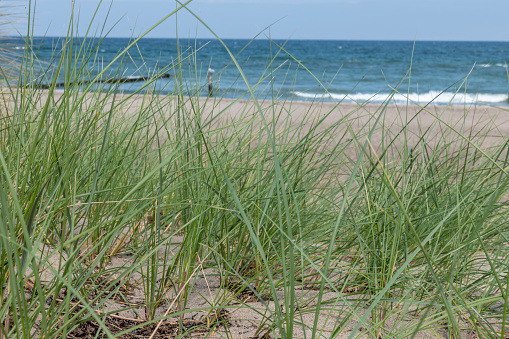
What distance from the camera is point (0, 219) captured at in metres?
0.60

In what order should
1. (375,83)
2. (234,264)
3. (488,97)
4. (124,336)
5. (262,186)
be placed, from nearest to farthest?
(124,336) < (234,264) < (262,186) < (488,97) < (375,83)

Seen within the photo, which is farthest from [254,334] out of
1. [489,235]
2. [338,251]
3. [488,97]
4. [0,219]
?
[488,97]

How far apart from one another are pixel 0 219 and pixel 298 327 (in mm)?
629

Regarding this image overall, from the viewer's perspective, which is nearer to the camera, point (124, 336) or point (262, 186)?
point (124, 336)

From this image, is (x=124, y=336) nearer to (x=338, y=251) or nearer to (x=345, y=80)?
(x=338, y=251)

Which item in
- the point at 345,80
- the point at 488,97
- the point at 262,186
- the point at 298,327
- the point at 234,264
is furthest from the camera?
the point at 345,80

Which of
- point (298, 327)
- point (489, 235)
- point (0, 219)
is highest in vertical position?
point (0, 219)

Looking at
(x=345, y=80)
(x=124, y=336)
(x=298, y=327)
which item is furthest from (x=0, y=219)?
(x=345, y=80)

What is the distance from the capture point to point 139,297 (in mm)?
1062

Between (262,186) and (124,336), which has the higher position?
(262,186)

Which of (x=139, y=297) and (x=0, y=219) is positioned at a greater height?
(x=0, y=219)

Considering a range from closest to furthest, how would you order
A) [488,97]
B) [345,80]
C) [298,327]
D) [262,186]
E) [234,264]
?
[298,327], [234,264], [262,186], [488,97], [345,80]

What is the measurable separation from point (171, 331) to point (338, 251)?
1.48 ft

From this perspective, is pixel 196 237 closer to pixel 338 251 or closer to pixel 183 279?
pixel 183 279
